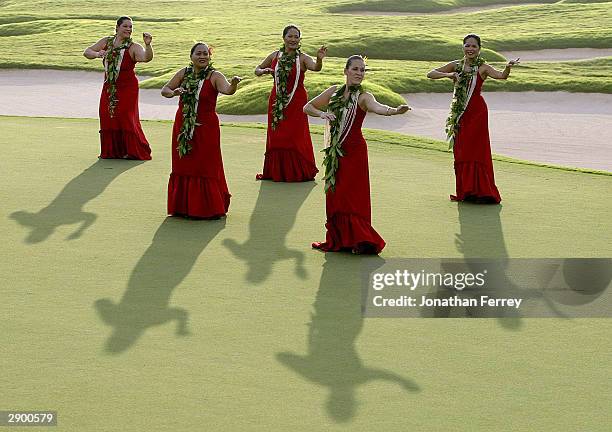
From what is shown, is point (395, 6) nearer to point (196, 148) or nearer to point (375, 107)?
point (196, 148)

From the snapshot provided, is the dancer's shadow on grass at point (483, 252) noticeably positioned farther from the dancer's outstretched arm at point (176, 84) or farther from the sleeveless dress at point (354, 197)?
the dancer's outstretched arm at point (176, 84)

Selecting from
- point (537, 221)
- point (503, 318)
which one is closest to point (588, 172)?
point (537, 221)

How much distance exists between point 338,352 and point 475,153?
4.93 m

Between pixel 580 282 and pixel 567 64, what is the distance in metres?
20.7

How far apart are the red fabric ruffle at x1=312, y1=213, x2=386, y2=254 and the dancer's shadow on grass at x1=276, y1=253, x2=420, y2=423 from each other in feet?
1.65

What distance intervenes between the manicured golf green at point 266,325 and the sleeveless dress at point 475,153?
0.25 metres

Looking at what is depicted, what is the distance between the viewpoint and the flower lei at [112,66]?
43.5 ft

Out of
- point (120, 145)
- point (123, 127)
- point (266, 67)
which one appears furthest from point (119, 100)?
point (266, 67)

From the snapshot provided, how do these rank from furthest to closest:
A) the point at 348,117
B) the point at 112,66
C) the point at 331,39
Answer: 1. the point at 331,39
2. the point at 112,66
3. the point at 348,117

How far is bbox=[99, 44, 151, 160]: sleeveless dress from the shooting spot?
1361 cm

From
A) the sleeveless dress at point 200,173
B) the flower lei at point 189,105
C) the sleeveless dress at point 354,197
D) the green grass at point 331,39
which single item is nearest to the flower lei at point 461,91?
the sleeveless dress at point 354,197

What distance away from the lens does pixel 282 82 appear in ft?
41.0

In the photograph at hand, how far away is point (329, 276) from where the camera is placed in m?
8.74

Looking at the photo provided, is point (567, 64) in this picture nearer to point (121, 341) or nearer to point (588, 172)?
point (588, 172)
